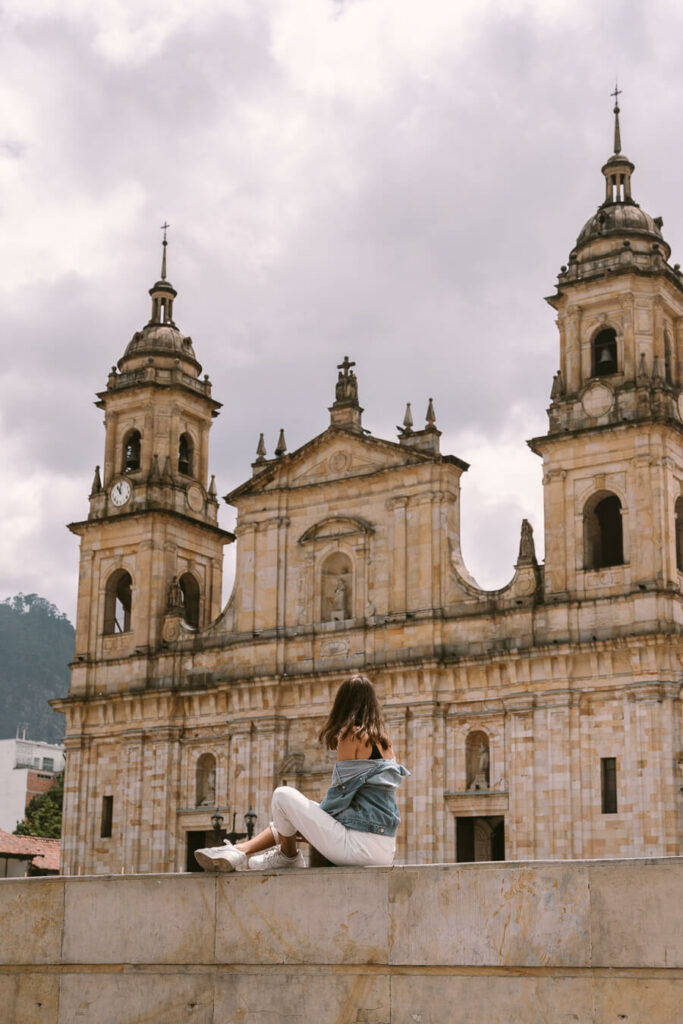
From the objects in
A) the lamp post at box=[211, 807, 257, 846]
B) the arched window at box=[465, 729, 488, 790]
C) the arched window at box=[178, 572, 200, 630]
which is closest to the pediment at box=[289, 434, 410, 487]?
A: the arched window at box=[178, 572, 200, 630]

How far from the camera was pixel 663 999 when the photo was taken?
742 centimetres

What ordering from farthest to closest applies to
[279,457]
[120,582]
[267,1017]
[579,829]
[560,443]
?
[120,582] < [279,457] < [560,443] < [579,829] < [267,1017]

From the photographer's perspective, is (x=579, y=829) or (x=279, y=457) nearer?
(x=579, y=829)

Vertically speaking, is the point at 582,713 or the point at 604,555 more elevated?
the point at 604,555

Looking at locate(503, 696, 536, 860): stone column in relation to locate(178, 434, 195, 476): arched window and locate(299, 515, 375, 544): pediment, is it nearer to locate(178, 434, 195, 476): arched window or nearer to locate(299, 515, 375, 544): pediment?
locate(299, 515, 375, 544): pediment

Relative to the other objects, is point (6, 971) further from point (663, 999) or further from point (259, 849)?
point (663, 999)

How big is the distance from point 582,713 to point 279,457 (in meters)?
11.7

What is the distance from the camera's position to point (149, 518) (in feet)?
132

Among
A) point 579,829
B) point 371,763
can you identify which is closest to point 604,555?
point 579,829

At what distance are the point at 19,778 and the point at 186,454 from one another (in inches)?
1956

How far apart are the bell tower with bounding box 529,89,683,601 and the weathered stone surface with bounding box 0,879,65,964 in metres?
23.6

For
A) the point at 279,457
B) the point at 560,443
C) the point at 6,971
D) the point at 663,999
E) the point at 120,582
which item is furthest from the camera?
the point at 120,582

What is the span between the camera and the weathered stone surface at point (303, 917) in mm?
8250

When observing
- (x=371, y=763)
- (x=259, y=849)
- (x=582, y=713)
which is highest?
(x=582, y=713)
